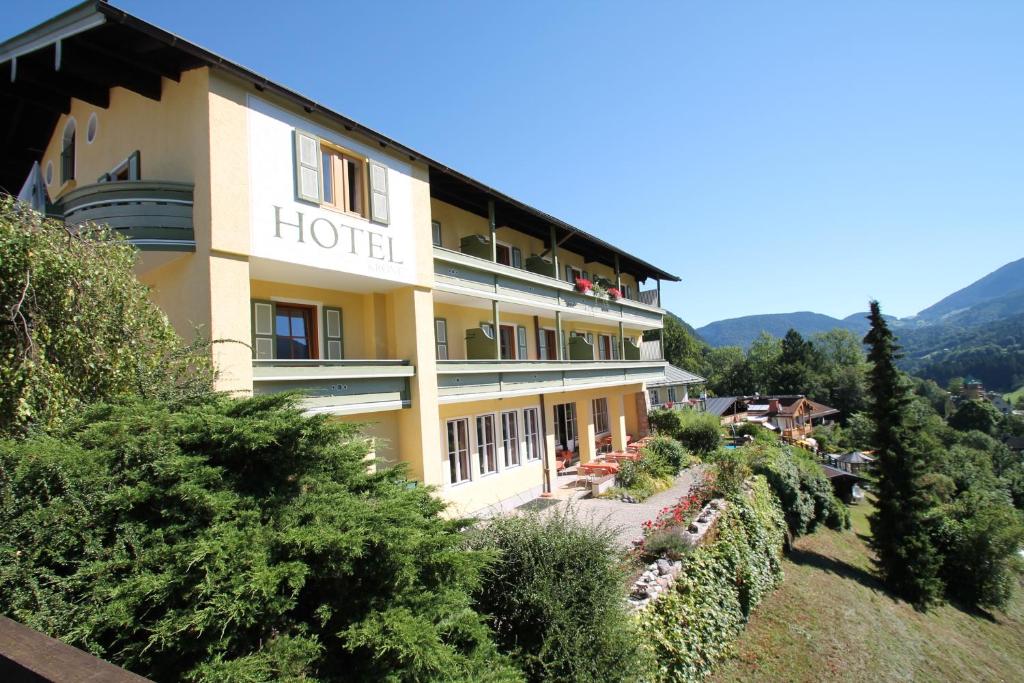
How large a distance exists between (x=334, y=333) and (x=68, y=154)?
811 centimetres

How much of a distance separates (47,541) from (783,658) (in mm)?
11680

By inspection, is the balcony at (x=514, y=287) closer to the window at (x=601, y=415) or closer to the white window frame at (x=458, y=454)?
the white window frame at (x=458, y=454)

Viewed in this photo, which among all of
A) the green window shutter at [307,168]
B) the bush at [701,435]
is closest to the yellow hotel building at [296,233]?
the green window shutter at [307,168]

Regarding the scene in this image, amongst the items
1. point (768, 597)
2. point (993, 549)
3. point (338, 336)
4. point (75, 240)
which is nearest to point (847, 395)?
point (993, 549)

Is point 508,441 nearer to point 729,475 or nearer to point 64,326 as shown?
point 729,475

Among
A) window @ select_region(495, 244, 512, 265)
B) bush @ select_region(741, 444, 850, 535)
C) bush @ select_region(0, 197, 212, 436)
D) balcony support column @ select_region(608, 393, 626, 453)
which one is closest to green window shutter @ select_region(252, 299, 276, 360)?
bush @ select_region(0, 197, 212, 436)

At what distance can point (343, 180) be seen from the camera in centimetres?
1159

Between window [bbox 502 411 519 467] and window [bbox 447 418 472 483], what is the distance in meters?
1.98

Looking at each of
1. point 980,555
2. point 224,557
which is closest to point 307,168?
point 224,557

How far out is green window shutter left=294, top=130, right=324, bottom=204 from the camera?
34.4ft

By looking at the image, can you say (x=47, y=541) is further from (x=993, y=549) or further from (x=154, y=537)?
(x=993, y=549)

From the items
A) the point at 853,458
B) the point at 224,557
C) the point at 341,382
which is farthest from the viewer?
the point at 853,458

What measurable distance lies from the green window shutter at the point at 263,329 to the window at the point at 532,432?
9669 mm

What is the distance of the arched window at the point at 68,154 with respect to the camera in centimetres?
1323
